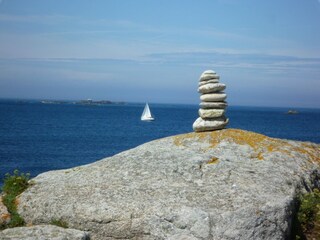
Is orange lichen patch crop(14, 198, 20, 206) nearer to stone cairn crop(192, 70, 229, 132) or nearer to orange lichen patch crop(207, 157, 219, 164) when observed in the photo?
orange lichen patch crop(207, 157, 219, 164)

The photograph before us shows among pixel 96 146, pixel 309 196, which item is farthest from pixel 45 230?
pixel 96 146

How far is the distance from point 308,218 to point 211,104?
20.2 feet

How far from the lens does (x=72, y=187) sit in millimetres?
15781

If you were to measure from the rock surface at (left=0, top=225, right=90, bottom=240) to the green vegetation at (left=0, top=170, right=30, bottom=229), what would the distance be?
192 cm

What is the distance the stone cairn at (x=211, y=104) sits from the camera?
64.2 feet

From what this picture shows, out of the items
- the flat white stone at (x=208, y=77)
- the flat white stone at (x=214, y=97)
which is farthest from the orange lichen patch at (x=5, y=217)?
the flat white stone at (x=208, y=77)

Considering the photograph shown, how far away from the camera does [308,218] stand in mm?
16344

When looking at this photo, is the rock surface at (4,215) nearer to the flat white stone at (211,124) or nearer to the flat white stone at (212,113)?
the flat white stone at (211,124)

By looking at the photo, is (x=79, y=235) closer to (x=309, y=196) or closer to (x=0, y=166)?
(x=309, y=196)

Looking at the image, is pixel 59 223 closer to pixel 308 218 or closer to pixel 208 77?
pixel 308 218

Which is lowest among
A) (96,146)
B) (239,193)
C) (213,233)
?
(96,146)

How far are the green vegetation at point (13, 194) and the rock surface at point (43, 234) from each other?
6.29 feet

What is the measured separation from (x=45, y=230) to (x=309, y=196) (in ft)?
30.6

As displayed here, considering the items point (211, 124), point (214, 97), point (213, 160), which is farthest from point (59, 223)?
point (214, 97)
